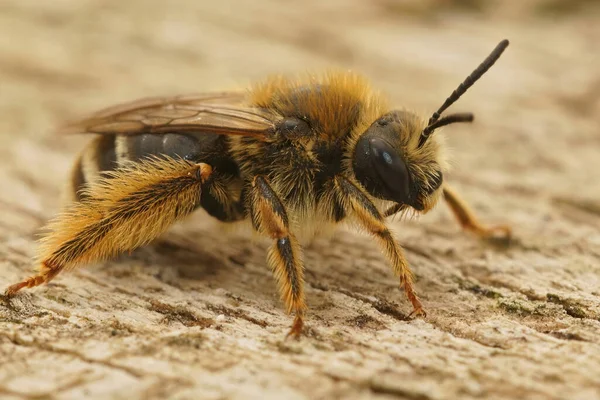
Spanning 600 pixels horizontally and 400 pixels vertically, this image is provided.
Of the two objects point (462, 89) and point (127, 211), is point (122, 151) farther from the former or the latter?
point (462, 89)

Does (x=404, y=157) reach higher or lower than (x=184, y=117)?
higher

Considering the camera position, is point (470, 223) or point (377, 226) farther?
point (470, 223)

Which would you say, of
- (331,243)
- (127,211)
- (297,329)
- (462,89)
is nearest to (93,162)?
(127,211)

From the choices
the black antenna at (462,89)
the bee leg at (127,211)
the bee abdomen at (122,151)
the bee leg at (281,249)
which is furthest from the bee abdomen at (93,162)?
the black antenna at (462,89)

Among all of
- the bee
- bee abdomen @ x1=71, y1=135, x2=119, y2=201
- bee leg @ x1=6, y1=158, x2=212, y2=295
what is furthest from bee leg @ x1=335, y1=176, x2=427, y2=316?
bee abdomen @ x1=71, y1=135, x2=119, y2=201

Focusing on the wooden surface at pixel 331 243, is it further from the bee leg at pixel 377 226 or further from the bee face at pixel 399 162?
the bee face at pixel 399 162

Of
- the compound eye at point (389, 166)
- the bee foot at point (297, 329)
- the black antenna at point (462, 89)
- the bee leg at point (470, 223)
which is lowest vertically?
the bee foot at point (297, 329)

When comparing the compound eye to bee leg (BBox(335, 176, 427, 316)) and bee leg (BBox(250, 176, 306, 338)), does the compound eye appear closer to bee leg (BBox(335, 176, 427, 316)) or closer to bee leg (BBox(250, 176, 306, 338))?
bee leg (BBox(335, 176, 427, 316))
